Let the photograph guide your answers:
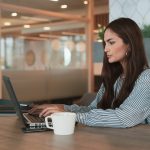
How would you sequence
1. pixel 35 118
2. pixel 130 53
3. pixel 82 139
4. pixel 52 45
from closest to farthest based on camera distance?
pixel 82 139, pixel 35 118, pixel 130 53, pixel 52 45

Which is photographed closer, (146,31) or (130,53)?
(130,53)

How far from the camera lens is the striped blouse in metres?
1.33

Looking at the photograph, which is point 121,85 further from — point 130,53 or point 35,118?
point 35,118

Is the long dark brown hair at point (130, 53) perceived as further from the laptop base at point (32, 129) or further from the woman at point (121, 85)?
the laptop base at point (32, 129)

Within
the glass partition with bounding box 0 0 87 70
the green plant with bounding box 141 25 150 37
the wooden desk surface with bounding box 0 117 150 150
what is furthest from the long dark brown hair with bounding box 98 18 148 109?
the glass partition with bounding box 0 0 87 70

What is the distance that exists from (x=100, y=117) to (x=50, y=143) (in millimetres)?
333

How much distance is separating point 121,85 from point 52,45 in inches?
165

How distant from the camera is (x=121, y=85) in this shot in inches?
63.9

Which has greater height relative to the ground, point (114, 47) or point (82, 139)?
point (114, 47)

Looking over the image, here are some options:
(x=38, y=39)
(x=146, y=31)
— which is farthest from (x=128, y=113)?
(x=38, y=39)

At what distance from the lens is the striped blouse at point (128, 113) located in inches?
52.5

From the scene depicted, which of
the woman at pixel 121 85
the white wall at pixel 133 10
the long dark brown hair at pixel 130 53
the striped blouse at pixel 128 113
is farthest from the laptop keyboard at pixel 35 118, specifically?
the white wall at pixel 133 10

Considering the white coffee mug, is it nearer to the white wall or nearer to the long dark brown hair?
the long dark brown hair

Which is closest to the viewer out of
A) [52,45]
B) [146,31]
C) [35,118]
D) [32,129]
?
[32,129]
